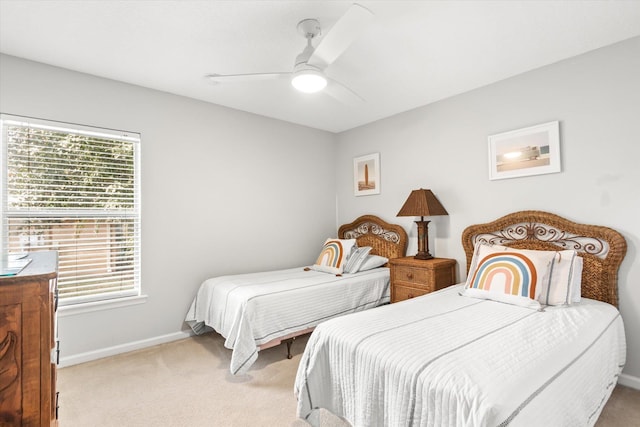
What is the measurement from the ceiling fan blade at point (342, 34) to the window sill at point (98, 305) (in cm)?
259

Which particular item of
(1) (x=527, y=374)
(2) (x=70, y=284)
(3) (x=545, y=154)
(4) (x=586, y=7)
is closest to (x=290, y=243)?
(2) (x=70, y=284)

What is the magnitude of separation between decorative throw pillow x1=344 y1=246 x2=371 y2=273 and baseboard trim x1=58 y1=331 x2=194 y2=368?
1.78 metres

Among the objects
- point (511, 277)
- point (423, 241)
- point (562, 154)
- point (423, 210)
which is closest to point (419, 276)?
point (423, 241)

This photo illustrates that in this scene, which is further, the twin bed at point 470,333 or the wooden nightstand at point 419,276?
the wooden nightstand at point 419,276

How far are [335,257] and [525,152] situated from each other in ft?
6.83

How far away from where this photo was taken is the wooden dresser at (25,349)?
3.07 ft

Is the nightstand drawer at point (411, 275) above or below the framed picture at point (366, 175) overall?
below

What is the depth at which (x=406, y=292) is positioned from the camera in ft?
10.5

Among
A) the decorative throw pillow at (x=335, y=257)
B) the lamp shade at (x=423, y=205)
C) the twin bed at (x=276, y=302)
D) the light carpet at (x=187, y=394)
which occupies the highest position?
the lamp shade at (x=423, y=205)

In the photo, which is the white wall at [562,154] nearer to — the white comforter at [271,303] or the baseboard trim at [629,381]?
the baseboard trim at [629,381]

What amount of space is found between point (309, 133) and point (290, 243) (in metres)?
1.53

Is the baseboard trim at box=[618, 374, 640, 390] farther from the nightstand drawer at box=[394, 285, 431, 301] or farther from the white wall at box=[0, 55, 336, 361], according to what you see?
the white wall at box=[0, 55, 336, 361]

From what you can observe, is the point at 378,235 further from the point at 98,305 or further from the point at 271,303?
the point at 98,305

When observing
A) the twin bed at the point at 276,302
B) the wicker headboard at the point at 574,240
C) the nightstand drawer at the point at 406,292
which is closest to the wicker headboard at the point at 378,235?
the twin bed at the point at 276,302
